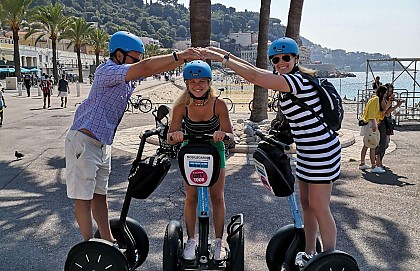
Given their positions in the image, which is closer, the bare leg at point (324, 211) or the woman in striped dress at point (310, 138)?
the woman in striped dress at point (310, 138)

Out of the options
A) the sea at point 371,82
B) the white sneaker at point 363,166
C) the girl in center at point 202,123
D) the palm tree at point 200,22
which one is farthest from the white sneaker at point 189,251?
the palm tree at point 200,22

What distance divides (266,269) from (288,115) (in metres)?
1.63

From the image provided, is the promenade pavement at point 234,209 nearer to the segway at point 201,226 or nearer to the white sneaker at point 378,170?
the white sneaker at point 378,170

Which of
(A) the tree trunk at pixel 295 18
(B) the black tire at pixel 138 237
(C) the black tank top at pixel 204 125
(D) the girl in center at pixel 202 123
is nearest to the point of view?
(D) the girl in center at pixel 202 123

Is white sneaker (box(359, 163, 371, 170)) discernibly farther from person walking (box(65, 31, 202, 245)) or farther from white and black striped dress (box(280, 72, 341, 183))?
person walking (box(65, 31, 202, 245))

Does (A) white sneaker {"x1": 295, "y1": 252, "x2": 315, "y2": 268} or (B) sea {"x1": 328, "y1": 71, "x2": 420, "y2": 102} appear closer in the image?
(A) white sneaker {"x1": 295, "y1": 252, "x2": 315, "y2": 268}

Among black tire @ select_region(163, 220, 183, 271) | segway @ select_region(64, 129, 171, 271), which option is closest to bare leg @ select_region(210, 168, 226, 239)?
black tire @ select_region(163, 220, 183, 271)

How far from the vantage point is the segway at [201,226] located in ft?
11.2

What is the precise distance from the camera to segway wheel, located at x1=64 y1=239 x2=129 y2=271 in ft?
11.4

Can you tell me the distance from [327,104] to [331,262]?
3.72 feet

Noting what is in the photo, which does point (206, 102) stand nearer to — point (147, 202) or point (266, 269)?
point (266, 269)

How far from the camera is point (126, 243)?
3.92m

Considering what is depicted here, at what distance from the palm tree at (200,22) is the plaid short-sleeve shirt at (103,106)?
6.38 meters

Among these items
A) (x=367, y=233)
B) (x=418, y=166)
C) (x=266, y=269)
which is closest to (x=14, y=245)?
(x=266, y=269)
